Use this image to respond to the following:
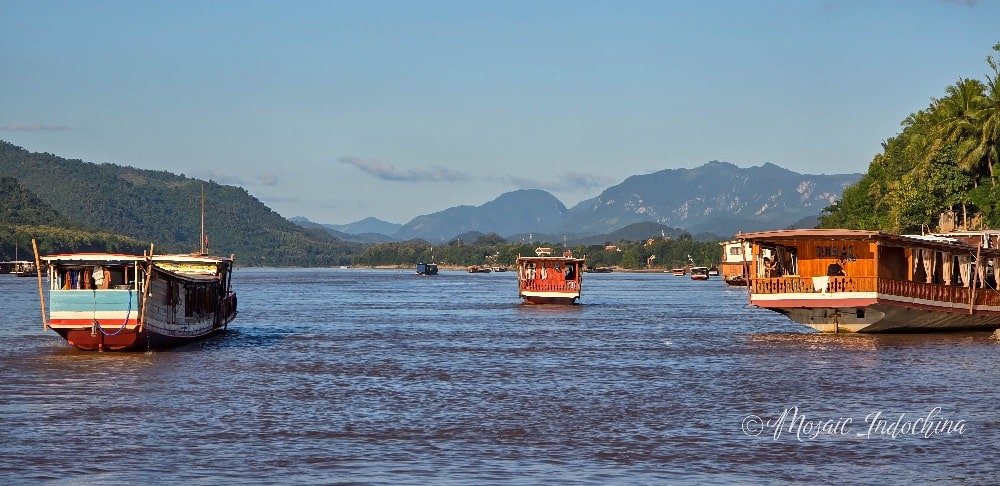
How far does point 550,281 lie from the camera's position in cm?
9025

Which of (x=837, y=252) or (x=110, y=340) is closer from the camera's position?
(x=110, y=340)

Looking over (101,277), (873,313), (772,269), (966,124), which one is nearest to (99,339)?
(101,277)

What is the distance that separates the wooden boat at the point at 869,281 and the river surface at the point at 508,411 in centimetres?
114

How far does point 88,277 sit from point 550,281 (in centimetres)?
5160

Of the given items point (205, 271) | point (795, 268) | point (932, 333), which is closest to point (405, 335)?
point (205, 271)

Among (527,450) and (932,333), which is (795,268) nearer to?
(932,333)

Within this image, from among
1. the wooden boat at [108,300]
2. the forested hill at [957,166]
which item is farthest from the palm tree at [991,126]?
the wooden boat at [108,300]

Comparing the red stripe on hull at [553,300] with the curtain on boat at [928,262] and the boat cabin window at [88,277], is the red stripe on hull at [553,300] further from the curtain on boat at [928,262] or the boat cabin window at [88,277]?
the boat cabin window at [88,277]

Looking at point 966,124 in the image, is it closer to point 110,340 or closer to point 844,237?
point 844,237

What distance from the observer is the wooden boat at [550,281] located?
89.3 m

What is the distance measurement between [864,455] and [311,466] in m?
9.75

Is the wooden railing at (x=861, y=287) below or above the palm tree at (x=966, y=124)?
below

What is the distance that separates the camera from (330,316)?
77250mm

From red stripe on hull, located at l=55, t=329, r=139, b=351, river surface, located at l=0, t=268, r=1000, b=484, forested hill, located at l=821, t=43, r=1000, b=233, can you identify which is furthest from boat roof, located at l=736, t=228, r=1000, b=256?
forested hill, located at l=821, t=43, r=1000, b=233
